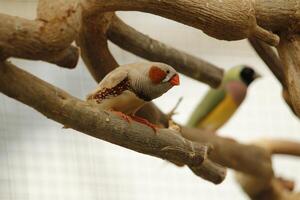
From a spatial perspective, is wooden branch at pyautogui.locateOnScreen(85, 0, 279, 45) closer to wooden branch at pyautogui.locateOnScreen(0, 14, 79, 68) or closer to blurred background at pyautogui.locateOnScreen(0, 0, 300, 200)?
wooden branch at pyautogui.locateOnScreen(0, 14, 79, 68)

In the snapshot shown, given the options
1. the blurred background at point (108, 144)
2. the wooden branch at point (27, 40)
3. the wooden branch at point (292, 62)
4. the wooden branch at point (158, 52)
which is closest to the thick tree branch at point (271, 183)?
the blurred background at point (108, 144)

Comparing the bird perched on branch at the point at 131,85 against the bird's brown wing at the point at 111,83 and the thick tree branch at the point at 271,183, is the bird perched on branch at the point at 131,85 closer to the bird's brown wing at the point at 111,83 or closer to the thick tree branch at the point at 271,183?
the bird's brown wing at the point at 111,83

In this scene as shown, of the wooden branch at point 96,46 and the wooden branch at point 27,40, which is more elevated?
the wooden branch at point 27,40

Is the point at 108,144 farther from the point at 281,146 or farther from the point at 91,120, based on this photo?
the point at 91,120

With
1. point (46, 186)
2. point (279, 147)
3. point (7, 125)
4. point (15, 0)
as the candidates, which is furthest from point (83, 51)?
point (279, 147)

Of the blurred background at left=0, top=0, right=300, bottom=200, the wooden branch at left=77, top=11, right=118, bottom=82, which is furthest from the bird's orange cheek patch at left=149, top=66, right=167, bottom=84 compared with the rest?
the blurred background at left=0, top=0, right=300, bottom=200

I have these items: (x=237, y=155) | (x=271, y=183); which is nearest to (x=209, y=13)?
(x=237, y=155)
